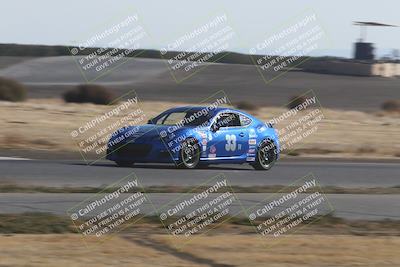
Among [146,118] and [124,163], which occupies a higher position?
[124,163]

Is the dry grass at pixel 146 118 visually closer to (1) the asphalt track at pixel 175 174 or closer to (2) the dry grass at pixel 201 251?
(1) the asphalt track at pixel 175 174

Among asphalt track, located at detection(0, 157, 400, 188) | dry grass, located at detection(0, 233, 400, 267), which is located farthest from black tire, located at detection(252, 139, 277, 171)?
dry grass, located at detection(0, 233, 400, 267)

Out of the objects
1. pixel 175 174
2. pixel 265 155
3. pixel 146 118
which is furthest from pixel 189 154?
pixel 146 118

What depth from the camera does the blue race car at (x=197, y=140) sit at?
61.9 ft

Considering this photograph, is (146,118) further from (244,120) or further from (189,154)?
(189,154)

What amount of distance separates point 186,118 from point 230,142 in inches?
41.5

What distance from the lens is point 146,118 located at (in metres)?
33.7

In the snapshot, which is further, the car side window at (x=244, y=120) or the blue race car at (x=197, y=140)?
the car side window at (x=244, y=120)

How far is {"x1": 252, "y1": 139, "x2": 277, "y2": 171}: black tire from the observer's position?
2042cm

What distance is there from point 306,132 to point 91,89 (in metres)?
14.4

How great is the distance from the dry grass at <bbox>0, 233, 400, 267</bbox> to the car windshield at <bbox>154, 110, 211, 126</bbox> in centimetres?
854

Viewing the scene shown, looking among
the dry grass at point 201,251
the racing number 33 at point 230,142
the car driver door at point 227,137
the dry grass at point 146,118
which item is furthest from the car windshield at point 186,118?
the dry grass at point 201,251

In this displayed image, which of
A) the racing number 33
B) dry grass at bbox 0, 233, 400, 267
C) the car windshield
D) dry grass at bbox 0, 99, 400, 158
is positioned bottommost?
dry grass at bbox 0, 99, 400, 158

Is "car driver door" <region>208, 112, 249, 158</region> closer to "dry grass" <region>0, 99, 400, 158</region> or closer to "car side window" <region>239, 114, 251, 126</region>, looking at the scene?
"car side window" <region>239, 114, 251, 126</region>
